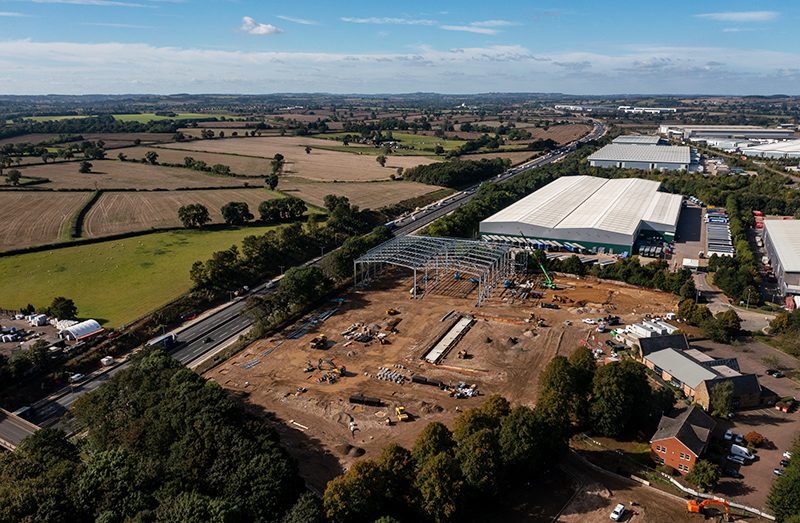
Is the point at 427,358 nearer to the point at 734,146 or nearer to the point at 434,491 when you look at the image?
the point at 434,491

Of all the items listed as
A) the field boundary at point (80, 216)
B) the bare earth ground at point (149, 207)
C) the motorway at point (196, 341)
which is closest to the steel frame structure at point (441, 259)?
the motorway at point (196, 341)

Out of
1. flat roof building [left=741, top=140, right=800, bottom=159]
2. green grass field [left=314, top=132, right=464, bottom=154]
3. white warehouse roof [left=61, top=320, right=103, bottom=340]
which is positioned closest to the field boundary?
white warehouse roof [left=61, top=320, right=103, bottom=340]

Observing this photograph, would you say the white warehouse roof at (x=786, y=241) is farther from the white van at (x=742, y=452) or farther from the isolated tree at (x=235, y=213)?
the isolated tree at (x=235, y=213)

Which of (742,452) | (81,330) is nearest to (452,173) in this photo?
(81,330)

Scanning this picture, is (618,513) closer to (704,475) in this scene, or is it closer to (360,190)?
(704,475)

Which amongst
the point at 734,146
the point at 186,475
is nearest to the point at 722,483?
the point at 186,475

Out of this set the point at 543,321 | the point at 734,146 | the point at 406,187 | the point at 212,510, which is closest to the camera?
the point at 212,510

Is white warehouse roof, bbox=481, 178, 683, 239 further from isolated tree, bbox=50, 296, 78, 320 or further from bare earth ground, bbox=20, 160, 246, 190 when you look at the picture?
bare earth ground, bbox=20, 160, 246, 190
